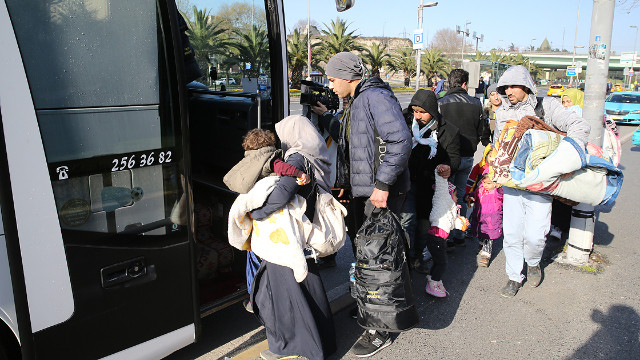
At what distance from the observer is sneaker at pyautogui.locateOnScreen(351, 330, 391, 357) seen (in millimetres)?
3332

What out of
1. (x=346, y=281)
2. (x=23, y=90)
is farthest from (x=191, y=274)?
(x=346, y=281)

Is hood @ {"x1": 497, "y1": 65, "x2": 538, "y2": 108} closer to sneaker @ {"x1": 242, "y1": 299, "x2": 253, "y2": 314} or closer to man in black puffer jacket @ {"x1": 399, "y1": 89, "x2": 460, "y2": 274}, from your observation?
man in black puffer jacket @ {"x1": 399, "y1": 89, "x2": 460, "y2": 274}

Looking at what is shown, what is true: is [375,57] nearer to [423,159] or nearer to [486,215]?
[486,215]

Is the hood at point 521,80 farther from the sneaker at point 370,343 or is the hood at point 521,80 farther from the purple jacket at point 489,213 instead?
the sneaker at point 370,343

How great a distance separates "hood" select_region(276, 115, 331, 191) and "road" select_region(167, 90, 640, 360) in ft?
4.22

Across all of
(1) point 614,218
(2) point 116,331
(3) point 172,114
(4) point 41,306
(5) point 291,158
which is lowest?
(1) point 614,218

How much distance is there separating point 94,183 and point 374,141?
5.85 ft

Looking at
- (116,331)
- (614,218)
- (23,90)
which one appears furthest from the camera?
(614,218)

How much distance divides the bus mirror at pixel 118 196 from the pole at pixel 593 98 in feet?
13.7

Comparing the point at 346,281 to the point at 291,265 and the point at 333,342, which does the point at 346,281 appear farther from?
the point at 291,265

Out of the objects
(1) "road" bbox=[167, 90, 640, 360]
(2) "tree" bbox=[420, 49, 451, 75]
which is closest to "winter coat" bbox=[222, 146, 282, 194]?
(1) "road" bbox=[167, 90, 640, 360]

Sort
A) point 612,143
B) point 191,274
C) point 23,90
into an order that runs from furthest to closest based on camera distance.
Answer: point 612,143 < point 191,274 < point 23,90

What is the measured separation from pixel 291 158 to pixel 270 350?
1.28 m

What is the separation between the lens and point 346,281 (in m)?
4.54
